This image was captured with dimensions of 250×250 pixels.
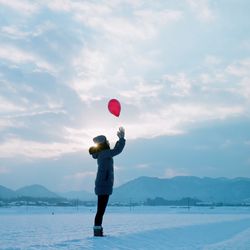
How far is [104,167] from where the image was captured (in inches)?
373

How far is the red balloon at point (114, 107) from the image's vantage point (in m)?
10.0

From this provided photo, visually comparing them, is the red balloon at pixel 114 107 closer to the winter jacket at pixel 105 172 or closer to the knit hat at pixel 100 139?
the knit hat at pixel 100 139

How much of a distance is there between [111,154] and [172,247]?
8.00ft

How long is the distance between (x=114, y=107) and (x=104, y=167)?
1.50 m

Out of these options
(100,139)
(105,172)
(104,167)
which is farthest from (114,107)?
(105,172)

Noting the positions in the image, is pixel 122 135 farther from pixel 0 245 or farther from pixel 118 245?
pixel 0 245

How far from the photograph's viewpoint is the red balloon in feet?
32.9

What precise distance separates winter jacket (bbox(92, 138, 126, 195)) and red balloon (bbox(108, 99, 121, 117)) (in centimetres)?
96

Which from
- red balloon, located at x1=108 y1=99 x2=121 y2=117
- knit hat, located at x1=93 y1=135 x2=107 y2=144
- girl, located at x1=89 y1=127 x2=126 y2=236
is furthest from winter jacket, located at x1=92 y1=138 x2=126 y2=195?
red balloon, located at x1=108 y1=99 x2=121 y2=117

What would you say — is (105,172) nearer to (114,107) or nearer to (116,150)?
(116,150)

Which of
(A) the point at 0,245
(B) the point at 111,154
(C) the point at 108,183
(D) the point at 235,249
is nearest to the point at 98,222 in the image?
(C) the point at 108,183

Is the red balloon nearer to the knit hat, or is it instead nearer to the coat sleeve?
the knit hat

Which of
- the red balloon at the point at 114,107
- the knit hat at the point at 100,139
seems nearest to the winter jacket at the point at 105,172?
the knit hat at the point at 100,139

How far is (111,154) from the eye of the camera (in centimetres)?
947
